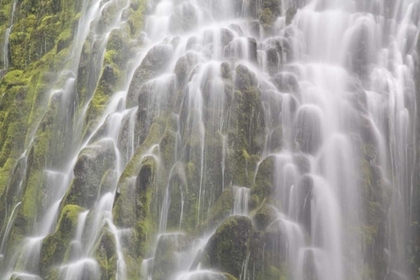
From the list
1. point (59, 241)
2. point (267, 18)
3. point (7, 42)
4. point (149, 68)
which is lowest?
point (59, 241)

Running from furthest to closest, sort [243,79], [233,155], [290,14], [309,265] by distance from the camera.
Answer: [290,14] → [243,79] → [233,155] → [309,265]

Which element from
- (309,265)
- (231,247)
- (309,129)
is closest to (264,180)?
(231,247)

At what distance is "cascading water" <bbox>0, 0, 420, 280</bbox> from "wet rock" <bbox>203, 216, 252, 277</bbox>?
4 cm

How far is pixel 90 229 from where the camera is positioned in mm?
16672

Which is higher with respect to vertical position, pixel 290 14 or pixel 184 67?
pixel 290 14

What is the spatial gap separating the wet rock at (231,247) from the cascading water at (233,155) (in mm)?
37

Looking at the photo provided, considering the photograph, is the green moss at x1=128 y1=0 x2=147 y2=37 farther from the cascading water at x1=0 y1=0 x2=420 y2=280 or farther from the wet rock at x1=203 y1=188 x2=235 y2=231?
the wet rock at x1=203 y1=188 x2=235 y2=231

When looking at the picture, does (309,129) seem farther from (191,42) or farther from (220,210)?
(191,42)

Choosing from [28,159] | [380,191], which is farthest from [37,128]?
[380,191]

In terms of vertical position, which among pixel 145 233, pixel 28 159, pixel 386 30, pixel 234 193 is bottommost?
pixel 145 233

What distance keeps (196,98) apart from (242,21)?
20.9 feet

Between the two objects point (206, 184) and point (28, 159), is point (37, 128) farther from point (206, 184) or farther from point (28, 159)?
point (206, 184)

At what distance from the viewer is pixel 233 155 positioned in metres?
17.5

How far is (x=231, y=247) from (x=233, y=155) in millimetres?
3210
